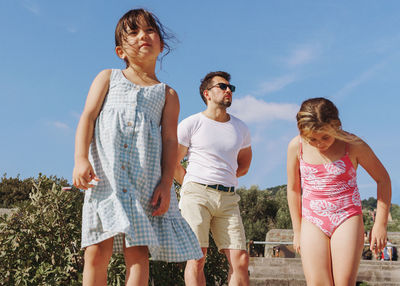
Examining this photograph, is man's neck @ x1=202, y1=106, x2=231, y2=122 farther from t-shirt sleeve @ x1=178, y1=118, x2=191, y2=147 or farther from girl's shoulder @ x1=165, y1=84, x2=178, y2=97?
girl's shoulder @ x1=165, y1=84, x2=178, y2=97

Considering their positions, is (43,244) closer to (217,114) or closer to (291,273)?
(217,114)

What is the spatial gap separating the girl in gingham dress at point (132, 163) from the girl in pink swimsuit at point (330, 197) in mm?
1317

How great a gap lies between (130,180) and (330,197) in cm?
190

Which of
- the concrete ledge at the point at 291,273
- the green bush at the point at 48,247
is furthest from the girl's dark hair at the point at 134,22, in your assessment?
the concrete ledge at the point at 291,273

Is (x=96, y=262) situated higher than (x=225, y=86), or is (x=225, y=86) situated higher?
(x=225, y=86)

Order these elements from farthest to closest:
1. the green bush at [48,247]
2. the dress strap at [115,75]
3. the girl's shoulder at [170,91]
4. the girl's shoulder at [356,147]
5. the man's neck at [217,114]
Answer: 1. the green bush at [48,247]
2. the man's neck at [217,114]
3. the girl's shoulder at [356,147]
4. the girl's shoulder at [170,91]
5. the dress strap at [115,75]

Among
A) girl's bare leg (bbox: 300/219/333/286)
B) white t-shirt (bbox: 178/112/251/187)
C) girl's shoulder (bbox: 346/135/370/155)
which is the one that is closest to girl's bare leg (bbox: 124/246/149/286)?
girl's bare leg (bbox: 300/219/333/286)

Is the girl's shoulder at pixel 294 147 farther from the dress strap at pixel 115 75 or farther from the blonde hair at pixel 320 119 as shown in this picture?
the dress strap at pixel 115 75

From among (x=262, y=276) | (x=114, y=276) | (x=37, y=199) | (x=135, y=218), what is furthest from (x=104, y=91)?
(x=262, y=276)

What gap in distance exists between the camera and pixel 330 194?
4.02 m

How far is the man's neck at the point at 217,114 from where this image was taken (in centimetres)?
504

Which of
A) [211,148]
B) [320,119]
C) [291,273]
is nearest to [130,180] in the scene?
[320,119]

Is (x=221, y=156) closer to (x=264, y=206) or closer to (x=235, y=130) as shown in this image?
(x=235, y=130)

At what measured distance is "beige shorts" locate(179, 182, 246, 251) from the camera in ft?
15.1
